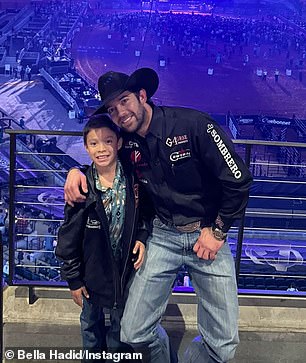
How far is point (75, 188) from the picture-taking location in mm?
973

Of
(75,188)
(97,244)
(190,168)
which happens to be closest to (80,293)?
(97,244)

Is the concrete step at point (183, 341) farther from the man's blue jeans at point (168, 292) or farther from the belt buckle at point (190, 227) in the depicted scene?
the belt buckle at point (190, 227)

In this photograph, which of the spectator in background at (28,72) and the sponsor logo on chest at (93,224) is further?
the spectator in background at (28,72)

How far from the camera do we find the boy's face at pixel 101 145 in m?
0.97

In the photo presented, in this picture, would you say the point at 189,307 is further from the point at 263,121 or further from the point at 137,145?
the point at 263,121

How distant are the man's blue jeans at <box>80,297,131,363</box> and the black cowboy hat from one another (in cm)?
45

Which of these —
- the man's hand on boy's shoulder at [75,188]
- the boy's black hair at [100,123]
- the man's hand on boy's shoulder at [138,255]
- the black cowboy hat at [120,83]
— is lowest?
the man's hand on boy's shoulder at [138,255]

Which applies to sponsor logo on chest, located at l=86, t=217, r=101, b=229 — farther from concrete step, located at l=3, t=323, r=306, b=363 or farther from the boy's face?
concrete step, located at l=3, t=323, r=306, b=363

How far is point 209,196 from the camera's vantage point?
0.99 m

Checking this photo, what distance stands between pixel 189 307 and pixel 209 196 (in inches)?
22.1

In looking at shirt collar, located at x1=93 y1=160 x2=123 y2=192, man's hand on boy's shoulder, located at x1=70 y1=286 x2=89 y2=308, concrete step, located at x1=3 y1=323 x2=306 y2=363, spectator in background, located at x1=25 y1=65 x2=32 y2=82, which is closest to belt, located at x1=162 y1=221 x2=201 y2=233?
shirt collar, located at x1=93 y1=160 x2=123 y2=192

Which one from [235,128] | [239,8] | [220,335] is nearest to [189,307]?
[220,335]

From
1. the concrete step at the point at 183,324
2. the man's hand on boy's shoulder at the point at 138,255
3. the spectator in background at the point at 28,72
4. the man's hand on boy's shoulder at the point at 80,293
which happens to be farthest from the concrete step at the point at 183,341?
the spectator in background at the point at 28,72

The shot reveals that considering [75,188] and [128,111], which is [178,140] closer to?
[128,111]
